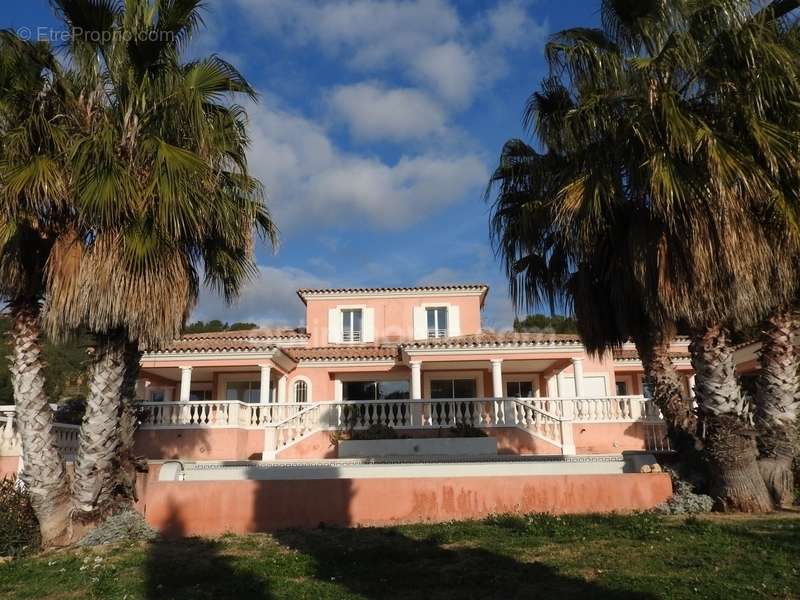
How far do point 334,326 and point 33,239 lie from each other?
18.1 meters

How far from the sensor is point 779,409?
932 cm

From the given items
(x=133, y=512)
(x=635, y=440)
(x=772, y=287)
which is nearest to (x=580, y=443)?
(x=635, y=440)

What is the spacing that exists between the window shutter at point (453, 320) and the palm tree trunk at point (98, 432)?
18.6 meters

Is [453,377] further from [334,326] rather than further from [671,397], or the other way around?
[671,397]

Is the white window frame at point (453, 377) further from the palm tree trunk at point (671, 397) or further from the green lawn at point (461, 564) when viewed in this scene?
the green lawn at point (461, 564)

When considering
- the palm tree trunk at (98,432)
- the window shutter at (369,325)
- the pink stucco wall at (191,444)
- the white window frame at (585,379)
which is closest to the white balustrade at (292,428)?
the pink stucco wall at (191,444)

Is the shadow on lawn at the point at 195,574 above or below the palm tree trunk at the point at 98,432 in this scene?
below

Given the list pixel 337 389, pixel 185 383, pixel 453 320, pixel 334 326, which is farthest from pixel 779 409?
pixel 334 326

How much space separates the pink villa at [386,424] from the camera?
31.9ft

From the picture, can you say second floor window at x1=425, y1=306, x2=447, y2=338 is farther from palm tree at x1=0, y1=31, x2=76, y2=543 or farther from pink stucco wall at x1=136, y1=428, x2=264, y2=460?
palm tree at x1=0, y1=31, x2=76, y2=543

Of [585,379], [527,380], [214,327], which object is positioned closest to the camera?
[585,379]

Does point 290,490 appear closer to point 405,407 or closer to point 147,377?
point 405,407

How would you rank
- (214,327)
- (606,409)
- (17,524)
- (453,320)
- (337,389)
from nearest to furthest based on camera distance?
(17,524) → (606,409) → (337,389) → (453,320) → (214,327)

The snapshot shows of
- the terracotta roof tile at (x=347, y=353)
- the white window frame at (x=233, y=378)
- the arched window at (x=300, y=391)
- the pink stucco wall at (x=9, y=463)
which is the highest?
the terracotta roof tile at (x=347, y=353)
